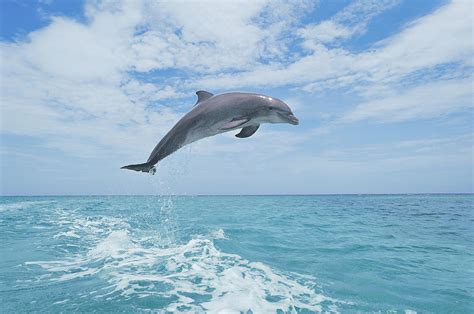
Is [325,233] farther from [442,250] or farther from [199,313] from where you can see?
[199,313]

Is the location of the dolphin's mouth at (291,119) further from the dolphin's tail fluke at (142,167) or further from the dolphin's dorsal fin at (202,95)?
the dolphin's tail fluke at (142,167)

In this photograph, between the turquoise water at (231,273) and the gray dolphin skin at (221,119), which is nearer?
the gray dolphin skin at (221,119)

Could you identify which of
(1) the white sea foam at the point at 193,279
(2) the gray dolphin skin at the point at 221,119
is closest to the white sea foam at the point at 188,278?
(1) the white sea foam at the point at 193,279

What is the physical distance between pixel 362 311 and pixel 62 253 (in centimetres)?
1166

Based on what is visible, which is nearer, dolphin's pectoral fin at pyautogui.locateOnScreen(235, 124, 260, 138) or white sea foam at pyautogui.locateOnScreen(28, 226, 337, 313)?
dolphin's pectoral fin at pyautogui.locateOnScreen(235, 124, 260, 138)

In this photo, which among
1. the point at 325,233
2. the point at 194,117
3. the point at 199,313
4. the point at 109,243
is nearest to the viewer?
the point at 194,117

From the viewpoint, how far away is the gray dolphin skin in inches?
178

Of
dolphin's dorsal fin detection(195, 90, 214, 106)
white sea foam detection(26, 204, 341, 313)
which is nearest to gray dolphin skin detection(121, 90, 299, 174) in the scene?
dolphin's dorsal fin detection(195, 90, 214, 106)

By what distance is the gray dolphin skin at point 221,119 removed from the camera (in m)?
4.52

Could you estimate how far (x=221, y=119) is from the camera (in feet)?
14.9

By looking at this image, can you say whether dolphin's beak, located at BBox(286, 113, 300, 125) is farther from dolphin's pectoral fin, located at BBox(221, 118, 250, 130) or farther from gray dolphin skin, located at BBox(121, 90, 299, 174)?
dolphin's pectoral fin, located at BBox(221, 118, 250, 130)

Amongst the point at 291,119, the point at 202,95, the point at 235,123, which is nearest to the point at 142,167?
the point at 202,95

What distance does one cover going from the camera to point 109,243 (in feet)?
50.3

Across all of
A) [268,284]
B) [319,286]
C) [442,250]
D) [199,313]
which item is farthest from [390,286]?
[442,250]
